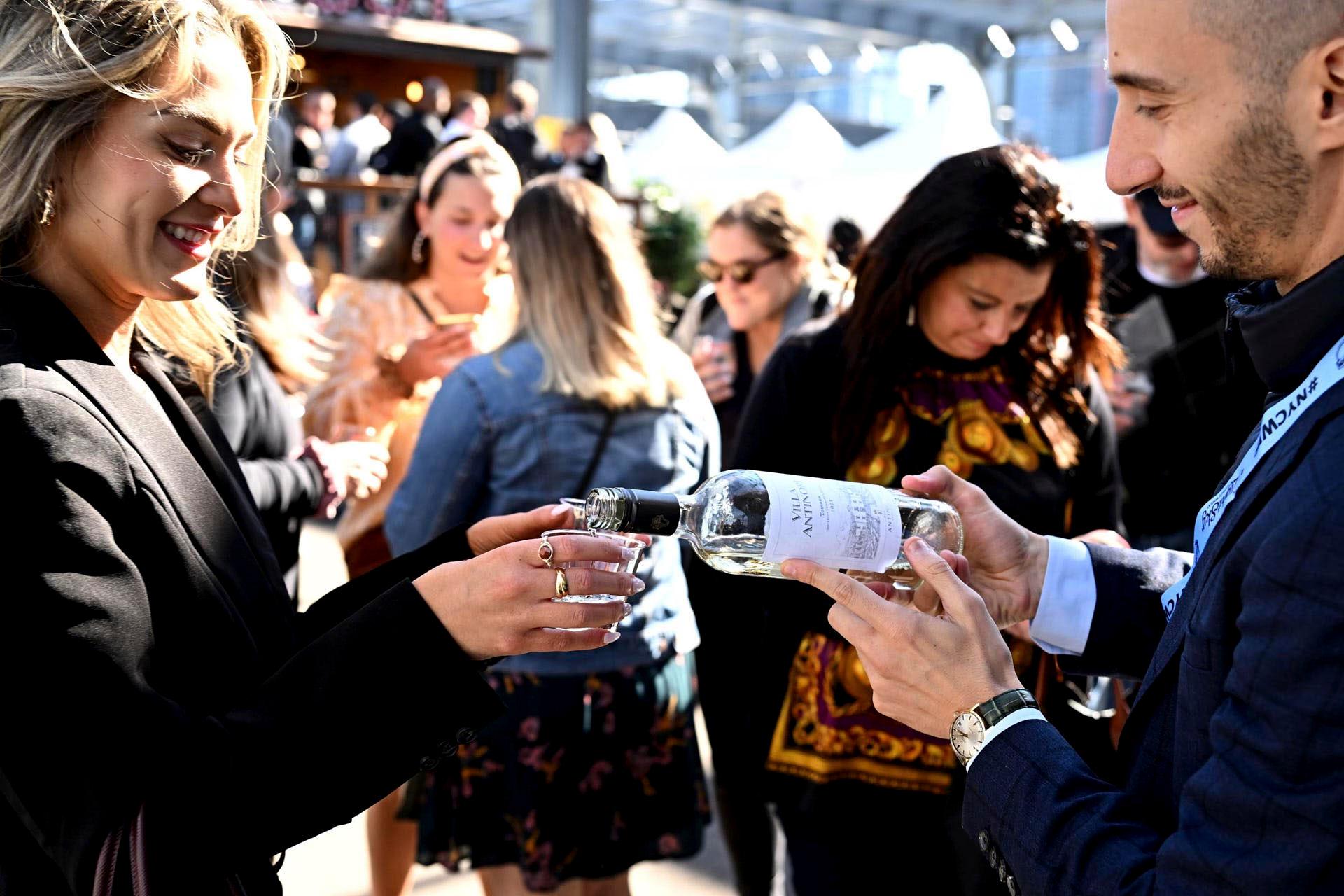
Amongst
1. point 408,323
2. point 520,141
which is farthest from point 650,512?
point 520,141

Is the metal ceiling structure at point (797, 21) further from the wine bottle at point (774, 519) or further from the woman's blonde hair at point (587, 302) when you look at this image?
the wine bottle at point (774, 519)

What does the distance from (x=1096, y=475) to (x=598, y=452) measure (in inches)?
48.0

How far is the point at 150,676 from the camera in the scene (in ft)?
4.91

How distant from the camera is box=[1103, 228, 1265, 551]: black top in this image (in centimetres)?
380

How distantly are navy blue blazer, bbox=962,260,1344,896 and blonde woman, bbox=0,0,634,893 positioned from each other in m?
0.57

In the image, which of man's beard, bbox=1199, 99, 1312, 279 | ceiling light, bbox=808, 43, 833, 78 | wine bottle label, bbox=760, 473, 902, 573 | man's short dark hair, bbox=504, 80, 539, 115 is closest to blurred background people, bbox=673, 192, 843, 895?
wine bottle label, bbox=760, 473, 902, 573

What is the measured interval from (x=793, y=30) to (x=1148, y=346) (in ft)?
97.7

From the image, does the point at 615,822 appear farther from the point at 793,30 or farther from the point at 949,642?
the point at 793,30

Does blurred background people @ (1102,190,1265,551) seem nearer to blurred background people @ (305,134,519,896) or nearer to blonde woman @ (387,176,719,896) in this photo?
blonde woman @ (387,176,719,896)

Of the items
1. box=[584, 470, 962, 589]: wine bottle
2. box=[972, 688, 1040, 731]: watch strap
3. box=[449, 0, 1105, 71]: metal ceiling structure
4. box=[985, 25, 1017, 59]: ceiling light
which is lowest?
box=[972, 688, 1040, 731]: watch strap

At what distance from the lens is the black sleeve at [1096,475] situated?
2.95 m

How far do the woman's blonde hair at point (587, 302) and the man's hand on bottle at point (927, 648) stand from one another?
5.59ft

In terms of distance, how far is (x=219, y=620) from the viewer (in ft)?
5.32

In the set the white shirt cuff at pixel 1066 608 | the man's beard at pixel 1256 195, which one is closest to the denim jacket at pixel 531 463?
the white shirt cuff at pixel 1066 608
